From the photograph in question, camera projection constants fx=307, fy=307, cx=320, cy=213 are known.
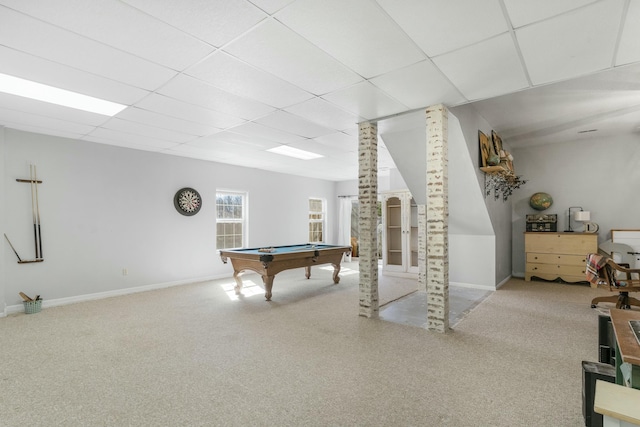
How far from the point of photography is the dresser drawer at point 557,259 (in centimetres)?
582

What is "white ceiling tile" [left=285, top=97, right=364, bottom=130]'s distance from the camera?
3.56 m

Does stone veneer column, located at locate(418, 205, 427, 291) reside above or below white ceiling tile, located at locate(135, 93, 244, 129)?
below

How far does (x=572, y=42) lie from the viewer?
2.32 metres

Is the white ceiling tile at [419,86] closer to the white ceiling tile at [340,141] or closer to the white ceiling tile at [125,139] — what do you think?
the white ceiling tile at [340,141]

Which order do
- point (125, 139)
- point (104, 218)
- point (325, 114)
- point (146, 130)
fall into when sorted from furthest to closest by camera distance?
point (104, 218)
point (125, 139)
point (146, 130)
point (325, 114)

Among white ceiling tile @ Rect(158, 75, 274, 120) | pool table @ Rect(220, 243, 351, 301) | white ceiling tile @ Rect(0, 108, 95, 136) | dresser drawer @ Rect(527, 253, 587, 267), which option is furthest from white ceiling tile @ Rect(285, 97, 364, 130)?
dresser drawer @ Rect(527, 253, 587, 267)

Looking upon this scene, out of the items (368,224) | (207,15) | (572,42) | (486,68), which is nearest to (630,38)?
(572,42)

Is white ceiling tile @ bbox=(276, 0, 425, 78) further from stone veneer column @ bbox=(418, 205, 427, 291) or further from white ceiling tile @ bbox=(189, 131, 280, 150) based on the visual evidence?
stone veneer column @ bbox=(418, 205, 427, 291)

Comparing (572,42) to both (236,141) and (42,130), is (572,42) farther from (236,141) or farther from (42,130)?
(42,130)

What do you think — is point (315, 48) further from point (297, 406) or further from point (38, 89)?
point (38, 89)

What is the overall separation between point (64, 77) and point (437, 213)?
13.1ft

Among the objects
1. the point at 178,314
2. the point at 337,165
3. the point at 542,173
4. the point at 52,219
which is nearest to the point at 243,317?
the point at 178,314

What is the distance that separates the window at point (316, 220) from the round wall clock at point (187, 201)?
3.68m

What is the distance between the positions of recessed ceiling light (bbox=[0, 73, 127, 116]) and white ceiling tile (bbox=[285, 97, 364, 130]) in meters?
2.06
